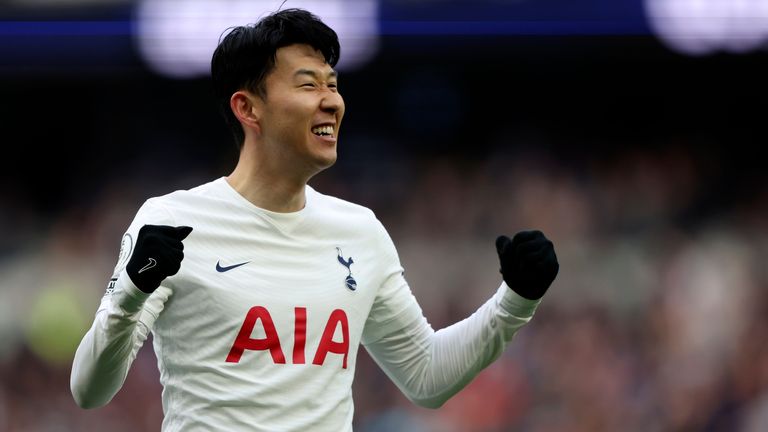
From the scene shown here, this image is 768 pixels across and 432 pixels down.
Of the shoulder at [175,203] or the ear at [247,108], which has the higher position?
the ear at [247,108]

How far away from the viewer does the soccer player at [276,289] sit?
346 centimetres

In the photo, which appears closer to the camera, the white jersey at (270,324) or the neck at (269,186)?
the white jersey at (270,324)

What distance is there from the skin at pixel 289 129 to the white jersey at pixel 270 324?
0.23 feet

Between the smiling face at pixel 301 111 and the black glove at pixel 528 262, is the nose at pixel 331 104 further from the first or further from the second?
the black glove at pixel 528 262

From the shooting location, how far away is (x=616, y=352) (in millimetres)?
9219

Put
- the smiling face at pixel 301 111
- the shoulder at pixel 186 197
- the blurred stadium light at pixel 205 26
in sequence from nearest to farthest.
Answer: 1. the shoulder at pixel 186 197
2. the smiling face at pixel 301 111
3. the blurred stadium light at pixel 205 26

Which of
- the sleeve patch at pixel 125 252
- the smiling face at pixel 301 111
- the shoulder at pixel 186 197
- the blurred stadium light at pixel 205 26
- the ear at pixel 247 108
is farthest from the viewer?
the blurred stadium light at pixel 205 26

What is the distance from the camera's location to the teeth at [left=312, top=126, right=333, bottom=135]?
381 centimetres

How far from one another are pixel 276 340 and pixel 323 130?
665mm

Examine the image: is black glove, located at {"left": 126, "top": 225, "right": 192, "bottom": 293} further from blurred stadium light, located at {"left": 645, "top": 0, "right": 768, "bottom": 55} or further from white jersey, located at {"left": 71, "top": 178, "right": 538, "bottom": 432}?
blurred stadium light, located at {"left": 645, "top": 0, "right": 768, "bottom": 55}

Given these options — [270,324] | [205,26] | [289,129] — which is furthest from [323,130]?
[205,26]

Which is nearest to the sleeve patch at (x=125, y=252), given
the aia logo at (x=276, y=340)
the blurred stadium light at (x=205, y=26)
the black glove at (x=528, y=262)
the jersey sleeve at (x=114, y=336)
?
the jersey sleeve at (x=114, y=336)

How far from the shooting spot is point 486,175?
33.9ft

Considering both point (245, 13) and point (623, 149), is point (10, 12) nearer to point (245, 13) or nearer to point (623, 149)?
point (245, 13)
